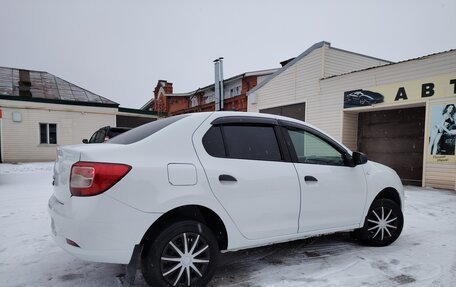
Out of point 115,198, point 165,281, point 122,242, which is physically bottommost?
point 165,281

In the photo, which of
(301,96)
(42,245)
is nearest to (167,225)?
(42,245)

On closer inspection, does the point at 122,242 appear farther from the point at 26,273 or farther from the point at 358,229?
the point at 358,229

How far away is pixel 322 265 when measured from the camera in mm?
3434

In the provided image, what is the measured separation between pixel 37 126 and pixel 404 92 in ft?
62.4

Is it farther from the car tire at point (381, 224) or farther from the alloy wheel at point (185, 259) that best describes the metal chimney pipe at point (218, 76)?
the alloy wheel at point (185, 259)

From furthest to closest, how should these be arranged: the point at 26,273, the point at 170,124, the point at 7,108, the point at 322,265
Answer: the point at 7,108, the point at 322,265, the point at 26,273, the point at 170,124

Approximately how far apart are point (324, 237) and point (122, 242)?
122 inches

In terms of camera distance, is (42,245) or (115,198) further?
(42,245)

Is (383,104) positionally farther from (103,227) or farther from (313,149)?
(103,227)

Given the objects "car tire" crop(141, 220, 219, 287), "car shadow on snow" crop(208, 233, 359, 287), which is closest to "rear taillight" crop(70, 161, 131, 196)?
"car tire" crop(141, 220, 219, 287)

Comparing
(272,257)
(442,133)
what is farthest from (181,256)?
(442,133)

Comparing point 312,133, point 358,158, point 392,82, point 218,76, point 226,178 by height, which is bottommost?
point 226,178

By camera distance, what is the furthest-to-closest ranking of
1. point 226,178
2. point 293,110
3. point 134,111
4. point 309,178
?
1. point 134,111
2. point 293,110
3. point 309,178
4. point 226,178

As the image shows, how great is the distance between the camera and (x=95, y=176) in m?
2.41
